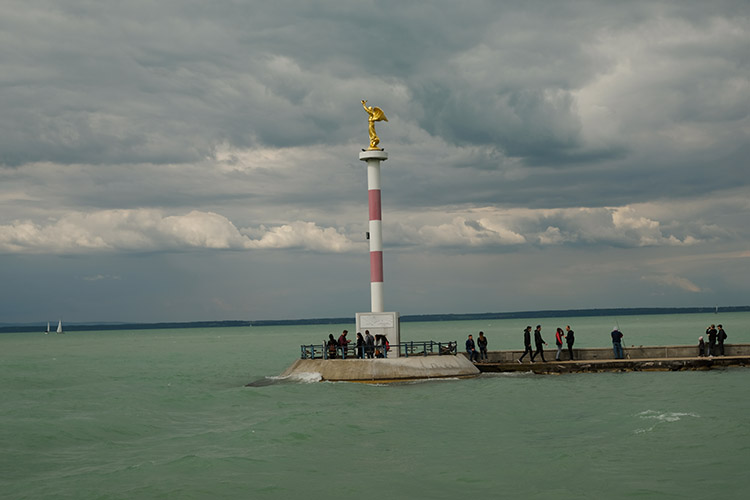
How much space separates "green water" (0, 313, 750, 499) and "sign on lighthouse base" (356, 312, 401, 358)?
11.9 feet

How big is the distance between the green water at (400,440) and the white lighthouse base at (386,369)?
78cm

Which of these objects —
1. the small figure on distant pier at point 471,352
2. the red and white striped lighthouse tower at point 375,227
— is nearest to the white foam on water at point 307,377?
the red and white striped lighthouse tower at point 375,227

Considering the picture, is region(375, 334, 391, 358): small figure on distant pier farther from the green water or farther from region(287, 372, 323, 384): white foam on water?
region(287, 372, 323, 384): white foam on water

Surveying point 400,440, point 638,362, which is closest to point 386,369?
point 400,440

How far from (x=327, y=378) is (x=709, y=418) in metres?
16.4

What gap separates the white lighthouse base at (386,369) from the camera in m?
33.9

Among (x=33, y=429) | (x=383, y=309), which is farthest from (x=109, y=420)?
(x=383, y=309)

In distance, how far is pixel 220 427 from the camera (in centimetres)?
2578

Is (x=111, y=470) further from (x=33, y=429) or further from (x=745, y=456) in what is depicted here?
(x=745, y=456)

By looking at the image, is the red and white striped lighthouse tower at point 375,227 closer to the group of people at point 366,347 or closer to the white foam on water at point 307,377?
the group of people at point 366,347

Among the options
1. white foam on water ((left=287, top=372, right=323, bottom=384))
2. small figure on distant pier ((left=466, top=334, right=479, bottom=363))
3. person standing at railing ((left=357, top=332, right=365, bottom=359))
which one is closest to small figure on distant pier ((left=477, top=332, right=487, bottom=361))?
small figure on distant pier ((left=466, top=334, right=479, bottom=363))

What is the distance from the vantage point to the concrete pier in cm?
3694

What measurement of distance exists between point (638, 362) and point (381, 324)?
12.2 meters

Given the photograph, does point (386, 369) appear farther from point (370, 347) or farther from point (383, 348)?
point (370, 347)
